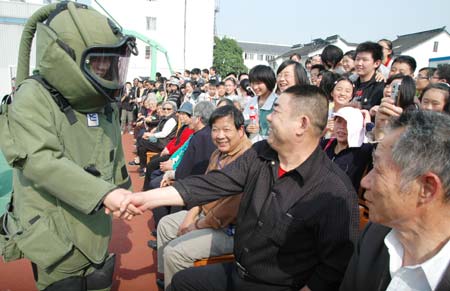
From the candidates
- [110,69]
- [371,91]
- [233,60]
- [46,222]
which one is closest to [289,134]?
[110,69]

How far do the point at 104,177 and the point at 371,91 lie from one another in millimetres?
3514

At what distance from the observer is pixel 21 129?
1761 mm

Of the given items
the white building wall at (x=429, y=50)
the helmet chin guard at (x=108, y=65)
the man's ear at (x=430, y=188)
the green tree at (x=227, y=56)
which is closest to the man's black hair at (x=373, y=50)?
the helmet chin guard at (x=108, y=65)

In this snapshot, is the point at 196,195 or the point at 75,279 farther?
the point at 196,195

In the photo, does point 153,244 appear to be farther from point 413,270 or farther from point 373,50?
point 373,50

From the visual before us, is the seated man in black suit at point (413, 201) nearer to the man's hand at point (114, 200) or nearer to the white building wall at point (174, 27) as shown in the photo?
the man's hand at point (114, 200)

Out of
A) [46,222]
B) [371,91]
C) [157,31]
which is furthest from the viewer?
[157,31]

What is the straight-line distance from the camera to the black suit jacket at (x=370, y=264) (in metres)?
1.47

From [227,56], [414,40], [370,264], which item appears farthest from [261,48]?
[370,264]

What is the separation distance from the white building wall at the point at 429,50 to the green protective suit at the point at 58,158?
36007 mm

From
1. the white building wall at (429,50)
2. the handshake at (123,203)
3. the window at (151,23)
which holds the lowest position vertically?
the handshake at (123,203)

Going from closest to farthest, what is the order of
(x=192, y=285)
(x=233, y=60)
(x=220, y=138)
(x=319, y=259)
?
(x=319, y=259), (x=192, y=285), (x=220, y=138), (x=233, y=60)

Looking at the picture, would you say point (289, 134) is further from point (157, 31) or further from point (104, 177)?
point (157, 31)

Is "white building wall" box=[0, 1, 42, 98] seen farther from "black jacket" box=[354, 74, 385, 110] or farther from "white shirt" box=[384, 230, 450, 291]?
"white shirt" box=[384, 230, 450, 291]
